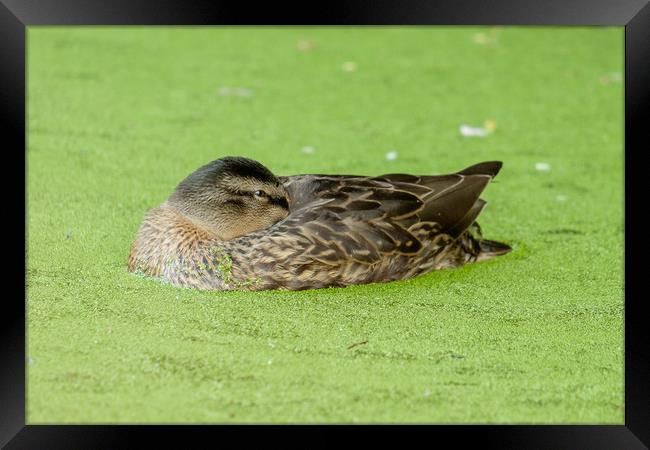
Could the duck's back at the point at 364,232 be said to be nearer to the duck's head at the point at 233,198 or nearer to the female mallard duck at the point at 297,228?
the female mallard duck at the point at 297,228

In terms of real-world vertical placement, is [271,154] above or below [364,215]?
above

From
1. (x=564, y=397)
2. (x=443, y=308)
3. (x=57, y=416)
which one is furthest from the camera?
(x=443, y=308)

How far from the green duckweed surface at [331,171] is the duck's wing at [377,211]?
0.21m

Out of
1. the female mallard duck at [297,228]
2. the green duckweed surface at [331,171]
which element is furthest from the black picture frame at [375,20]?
the female mallard duck at [297,228]

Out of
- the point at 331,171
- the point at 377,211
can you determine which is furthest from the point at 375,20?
the point at 331,171

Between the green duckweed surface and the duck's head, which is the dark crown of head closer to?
the duck's head

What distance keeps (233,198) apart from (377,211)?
667mm

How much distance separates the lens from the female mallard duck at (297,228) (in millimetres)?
4660

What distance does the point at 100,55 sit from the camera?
823 cm

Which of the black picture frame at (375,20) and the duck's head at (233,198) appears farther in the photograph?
the duck's head at (233,198)

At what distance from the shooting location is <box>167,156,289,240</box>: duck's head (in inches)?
190

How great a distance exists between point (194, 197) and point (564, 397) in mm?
1957

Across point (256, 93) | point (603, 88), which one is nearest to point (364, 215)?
point (256, 93)
